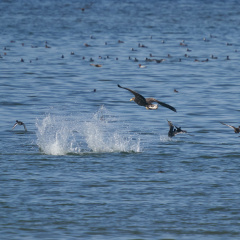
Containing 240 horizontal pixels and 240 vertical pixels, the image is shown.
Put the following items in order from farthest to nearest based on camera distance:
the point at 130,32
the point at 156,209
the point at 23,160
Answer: the point at 130,32
the point at 23,160
the point at 156,209

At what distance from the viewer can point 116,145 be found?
2341 cm

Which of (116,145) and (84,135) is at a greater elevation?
(116,145)

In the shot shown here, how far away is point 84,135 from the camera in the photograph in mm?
25328

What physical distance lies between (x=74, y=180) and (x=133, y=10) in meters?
74.3

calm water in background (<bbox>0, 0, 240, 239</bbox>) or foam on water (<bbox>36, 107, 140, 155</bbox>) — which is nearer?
calm water in background (<bbox>0, 0, 240, 239</bbox>)

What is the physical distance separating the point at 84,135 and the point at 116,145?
2230mm

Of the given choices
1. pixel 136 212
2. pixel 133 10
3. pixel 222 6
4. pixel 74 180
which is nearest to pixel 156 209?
pixel 136 212

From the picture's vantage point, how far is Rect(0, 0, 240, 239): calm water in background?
54.2 feet

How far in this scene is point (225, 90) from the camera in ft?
118

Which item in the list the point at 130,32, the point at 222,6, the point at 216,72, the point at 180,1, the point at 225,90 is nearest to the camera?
the point at 225,90

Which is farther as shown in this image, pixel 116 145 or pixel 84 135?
pixel 84 135

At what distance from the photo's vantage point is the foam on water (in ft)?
75.6

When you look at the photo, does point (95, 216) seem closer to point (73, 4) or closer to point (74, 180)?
point (74, 180)

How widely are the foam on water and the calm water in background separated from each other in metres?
0.05
